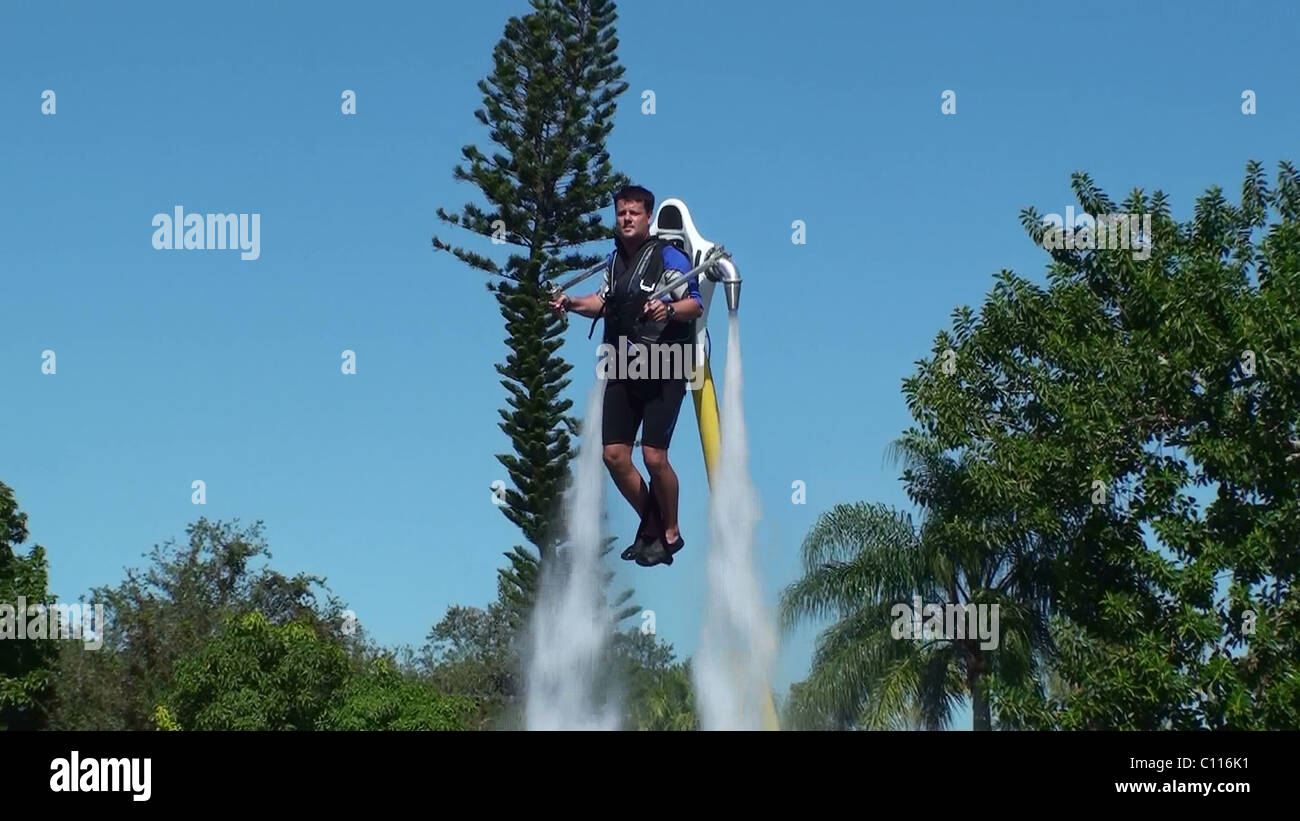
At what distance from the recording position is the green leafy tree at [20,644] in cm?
2800

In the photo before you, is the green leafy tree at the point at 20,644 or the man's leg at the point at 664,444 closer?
the man's leg at the point at 664,444

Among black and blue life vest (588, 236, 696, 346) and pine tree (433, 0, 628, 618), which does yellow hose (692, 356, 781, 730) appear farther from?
pine tree (433, 0, 628, 618)

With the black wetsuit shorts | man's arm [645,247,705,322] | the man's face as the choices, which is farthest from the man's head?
the black wetsuit shorts

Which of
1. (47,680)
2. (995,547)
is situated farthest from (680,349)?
(47,680)

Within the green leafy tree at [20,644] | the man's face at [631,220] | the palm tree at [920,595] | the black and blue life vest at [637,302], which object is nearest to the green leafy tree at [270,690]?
the green leafy tree at [20,644]

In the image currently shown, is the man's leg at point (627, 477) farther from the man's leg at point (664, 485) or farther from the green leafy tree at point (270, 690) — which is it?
the green leafy tree at point (270, 690)

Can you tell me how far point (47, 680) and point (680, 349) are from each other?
1977cm

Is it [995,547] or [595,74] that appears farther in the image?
[595,74]

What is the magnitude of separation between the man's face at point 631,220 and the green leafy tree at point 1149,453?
7687 millimetres

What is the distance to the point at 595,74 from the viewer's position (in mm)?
28359
